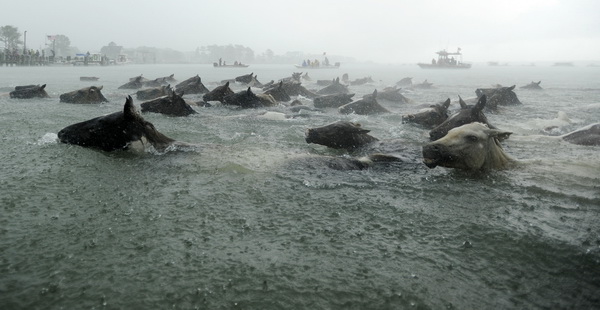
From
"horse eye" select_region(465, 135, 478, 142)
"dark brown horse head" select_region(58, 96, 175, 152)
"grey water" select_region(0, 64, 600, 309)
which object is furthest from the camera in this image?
"dark brown horse head" select_region(58, 96, 175, 152)

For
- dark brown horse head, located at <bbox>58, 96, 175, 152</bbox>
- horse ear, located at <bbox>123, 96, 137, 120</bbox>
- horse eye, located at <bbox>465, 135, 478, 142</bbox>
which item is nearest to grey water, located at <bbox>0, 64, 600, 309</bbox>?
dark brown horse head, located at <bbox>58, 96, 175, 152</bbox>

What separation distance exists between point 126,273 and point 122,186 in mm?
2627

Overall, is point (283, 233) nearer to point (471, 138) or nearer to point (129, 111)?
point (471, 138)

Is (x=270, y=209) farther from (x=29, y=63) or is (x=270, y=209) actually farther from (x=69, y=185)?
(x=29, y=63)

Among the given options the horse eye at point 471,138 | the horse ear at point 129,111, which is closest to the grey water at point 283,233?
the horse eye at point 471,138

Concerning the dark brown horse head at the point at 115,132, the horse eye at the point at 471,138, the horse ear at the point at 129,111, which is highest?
the horse ear at the point at 129,111

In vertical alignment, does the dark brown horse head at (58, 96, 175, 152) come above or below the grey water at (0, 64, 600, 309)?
above

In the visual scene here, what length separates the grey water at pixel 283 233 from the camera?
3021 millimetres

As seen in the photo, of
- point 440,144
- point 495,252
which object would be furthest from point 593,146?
point 495,252

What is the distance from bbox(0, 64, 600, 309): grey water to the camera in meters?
3.02

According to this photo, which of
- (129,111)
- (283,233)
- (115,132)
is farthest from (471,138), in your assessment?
(115,132)

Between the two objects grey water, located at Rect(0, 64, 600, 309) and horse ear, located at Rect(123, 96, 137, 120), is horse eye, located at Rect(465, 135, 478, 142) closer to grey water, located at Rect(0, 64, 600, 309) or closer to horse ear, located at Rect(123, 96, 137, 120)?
grey water, located at Rect(0, 64, 600, 309)

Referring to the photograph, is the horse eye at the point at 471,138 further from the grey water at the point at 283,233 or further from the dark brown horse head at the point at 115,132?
the dark brown horse head at the point at 115,132

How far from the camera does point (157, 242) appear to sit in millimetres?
3783
